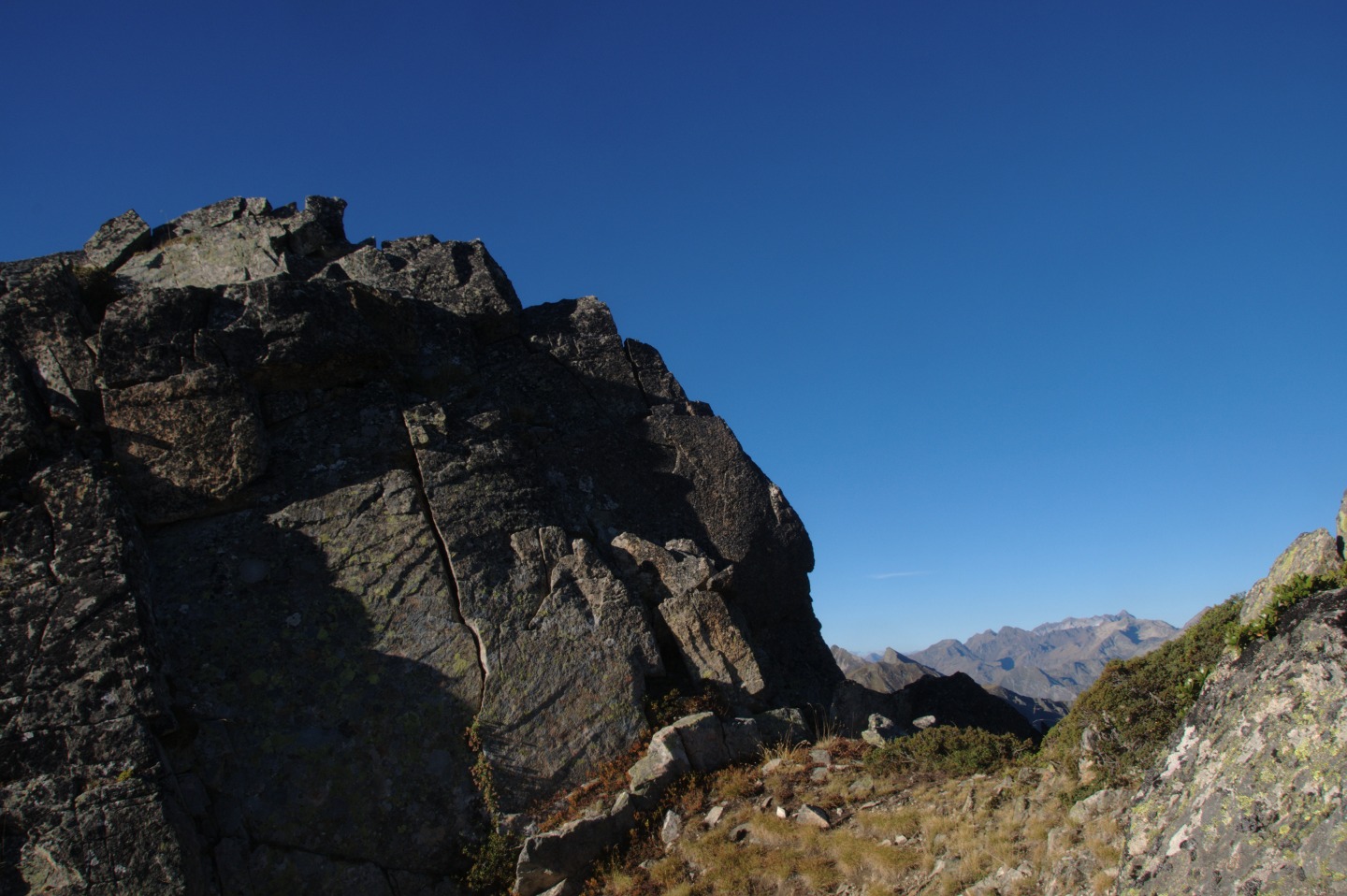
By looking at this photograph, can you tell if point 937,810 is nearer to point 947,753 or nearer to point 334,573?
point 947,753

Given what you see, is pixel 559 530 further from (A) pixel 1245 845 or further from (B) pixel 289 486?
(A) pixel 1245 845

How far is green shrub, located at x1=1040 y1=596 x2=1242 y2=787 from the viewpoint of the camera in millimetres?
11688

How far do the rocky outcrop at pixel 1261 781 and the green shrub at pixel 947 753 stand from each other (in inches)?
264

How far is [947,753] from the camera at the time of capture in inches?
601

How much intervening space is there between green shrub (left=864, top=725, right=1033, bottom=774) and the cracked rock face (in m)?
3.13

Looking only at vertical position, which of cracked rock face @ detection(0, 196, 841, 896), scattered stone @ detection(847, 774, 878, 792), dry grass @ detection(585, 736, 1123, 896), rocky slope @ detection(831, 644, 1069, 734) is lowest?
rocky slope @ detection(831, 644, 1069, 734)

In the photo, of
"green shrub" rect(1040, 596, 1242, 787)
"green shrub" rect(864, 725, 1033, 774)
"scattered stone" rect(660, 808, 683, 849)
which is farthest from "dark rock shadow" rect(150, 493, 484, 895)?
"green shrub" rect(1040, 596, 1242, 787)

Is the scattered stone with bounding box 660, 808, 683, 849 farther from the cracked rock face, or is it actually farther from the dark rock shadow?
the dark rock shadow

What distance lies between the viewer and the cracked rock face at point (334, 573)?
13438mm

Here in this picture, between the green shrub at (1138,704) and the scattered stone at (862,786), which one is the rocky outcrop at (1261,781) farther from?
the scattered stone at (862,786)

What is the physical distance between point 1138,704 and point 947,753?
3.55 metres

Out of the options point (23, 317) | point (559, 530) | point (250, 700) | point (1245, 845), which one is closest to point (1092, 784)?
point (1245, 845)

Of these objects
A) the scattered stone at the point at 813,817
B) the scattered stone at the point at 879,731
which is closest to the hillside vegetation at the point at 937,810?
A: the scattered stone at the point at 813,817

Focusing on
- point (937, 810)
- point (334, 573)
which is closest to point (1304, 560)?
point (937, 810)
